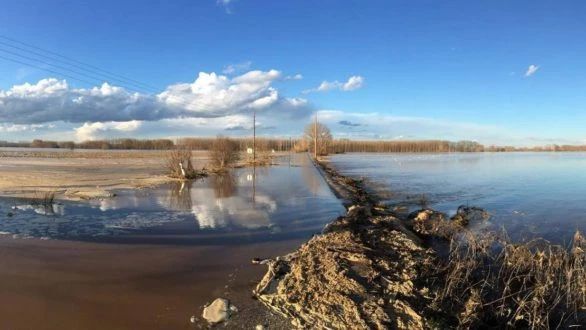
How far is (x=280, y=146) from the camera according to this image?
158 metres

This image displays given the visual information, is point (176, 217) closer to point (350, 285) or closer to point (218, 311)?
point (218, 311)

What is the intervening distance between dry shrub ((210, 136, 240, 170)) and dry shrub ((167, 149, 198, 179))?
26.3ft

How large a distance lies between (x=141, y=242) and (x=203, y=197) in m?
9.75

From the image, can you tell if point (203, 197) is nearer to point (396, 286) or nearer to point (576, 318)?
point (396, 286)

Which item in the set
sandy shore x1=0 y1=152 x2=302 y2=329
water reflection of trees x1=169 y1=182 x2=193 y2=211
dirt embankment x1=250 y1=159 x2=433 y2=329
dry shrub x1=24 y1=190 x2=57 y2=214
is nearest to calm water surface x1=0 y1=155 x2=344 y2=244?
water reflection of trees x1=169 y1=182 x2=193 y2=211

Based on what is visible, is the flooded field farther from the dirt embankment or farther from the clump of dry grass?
the clump of dry grass

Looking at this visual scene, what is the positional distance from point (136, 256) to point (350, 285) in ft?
→ 16.9

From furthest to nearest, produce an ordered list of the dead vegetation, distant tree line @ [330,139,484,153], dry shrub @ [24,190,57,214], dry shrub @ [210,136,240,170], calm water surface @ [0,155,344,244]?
distant tree line @ [330,139,484,153] → dry shrub @ [210,136,240,170] → the dead vegetation → dry shrub @ [24,190,57,214] → calm water surface @ [0,155,344,244]

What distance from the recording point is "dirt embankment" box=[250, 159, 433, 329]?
564 centimetres

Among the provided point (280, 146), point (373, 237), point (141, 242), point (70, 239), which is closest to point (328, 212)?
point (373, 237)

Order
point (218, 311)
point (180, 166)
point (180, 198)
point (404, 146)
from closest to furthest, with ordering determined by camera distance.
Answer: point (218, 311), point (180, 198), point (180, 166), point (404, 146)

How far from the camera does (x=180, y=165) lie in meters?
31.1

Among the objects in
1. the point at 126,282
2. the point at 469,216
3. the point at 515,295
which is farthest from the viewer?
the point at 469,216

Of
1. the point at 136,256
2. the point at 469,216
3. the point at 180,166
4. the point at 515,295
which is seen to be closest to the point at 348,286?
the point at 515,295
